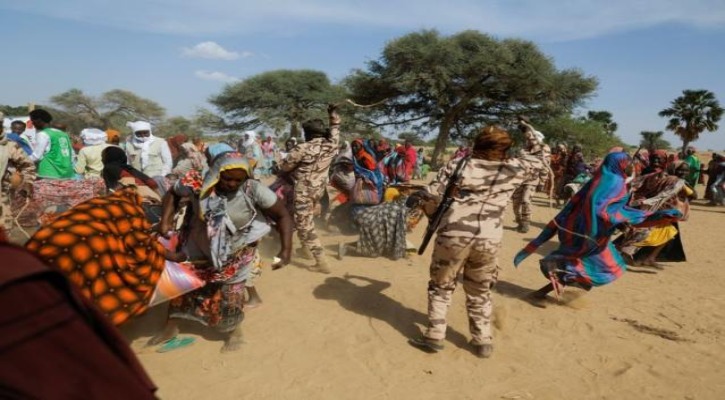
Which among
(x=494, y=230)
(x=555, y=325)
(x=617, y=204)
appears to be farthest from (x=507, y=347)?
(x=617, y=204)

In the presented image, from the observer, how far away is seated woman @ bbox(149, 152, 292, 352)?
3.39 metres

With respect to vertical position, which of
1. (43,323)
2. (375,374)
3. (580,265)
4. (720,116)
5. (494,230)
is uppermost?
(720,116)

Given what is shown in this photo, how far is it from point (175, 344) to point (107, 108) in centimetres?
3826

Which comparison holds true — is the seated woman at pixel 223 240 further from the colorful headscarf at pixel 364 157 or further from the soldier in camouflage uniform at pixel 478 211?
the colorful headscarf at pixel 364 157

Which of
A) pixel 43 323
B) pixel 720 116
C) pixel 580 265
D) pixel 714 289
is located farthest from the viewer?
pixel 720 116

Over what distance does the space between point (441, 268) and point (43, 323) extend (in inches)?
118

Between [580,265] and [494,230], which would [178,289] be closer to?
[494,230]

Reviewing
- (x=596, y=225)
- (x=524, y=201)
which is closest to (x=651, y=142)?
(x=524, y=201)

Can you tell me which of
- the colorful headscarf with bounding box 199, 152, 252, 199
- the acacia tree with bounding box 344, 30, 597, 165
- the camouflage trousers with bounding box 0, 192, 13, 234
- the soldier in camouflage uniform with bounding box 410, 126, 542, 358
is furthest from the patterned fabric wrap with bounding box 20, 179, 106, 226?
the acacia tree with bounding box 344, 30, 597, 165

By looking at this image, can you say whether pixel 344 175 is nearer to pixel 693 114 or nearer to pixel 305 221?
pixel 305 221

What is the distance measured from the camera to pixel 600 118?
58.1m

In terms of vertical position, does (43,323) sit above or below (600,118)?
below

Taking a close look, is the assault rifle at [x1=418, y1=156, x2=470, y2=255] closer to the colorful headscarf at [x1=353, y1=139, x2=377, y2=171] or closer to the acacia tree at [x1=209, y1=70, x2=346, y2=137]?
the colorful headscarf at [x1=353, y1=139, x2=377, y2=171]

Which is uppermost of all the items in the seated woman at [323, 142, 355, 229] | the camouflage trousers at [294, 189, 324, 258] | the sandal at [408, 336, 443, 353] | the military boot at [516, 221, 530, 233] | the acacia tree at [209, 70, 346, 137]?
the acacia tree at [209, 70, 346, 137]
